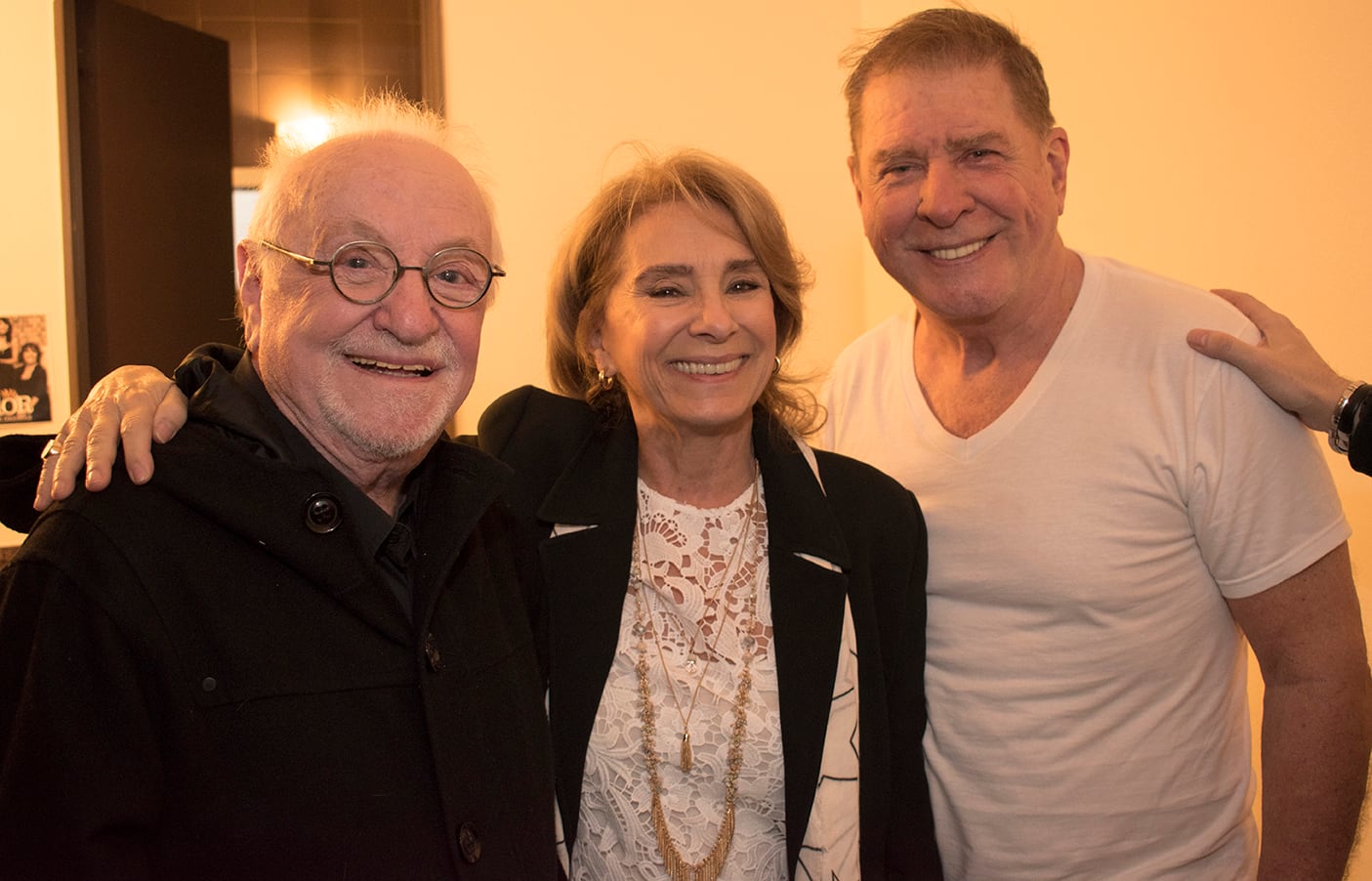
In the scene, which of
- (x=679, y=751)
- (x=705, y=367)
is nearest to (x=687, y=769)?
(x=679, y=751)

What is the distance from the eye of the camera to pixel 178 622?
1.17 meters

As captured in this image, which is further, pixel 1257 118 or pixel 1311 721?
pixel 1257 118

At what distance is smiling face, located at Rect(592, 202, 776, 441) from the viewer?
1.83 m

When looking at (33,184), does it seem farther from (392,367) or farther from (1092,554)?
(1092,554)

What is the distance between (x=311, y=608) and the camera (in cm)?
127

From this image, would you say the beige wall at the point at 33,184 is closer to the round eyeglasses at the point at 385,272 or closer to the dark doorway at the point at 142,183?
the dark doorway at the point at 142,183

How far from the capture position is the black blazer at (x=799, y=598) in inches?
67.7

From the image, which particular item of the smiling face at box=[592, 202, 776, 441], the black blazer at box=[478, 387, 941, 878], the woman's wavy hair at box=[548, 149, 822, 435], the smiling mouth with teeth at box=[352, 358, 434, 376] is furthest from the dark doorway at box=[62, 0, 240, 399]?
the smiling mouth with teeth at box=[352, 358, 434, 376]

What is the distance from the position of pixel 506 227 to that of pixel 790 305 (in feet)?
7.55

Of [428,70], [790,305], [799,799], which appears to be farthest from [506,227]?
[799,799]

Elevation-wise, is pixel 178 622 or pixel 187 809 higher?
pixel 178 622

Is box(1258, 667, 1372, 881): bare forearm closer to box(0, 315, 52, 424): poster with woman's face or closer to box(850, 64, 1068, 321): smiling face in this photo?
box(850, 64, 1068, 321): smiling face

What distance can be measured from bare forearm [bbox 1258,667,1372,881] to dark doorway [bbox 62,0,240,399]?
3747 mm

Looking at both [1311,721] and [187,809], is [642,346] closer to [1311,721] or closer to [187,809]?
[187,809]
